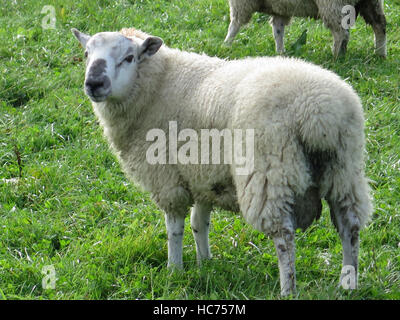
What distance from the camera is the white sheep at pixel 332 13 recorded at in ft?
22.7

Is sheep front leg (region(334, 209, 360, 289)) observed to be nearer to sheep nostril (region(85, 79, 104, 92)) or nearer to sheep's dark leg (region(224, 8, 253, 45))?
sheep nostril (region(85, 79, 104, 92))

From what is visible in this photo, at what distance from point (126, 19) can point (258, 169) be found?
17.9 ft

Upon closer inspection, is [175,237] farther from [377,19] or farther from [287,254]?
[377,19]

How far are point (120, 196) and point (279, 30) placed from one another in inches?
131

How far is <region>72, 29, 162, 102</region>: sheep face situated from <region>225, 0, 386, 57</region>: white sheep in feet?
11.1

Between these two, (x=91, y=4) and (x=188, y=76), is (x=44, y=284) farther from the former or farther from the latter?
(x=91, y=4)

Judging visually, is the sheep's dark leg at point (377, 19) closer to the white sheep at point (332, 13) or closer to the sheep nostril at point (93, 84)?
the white sheep at point (332, 13)

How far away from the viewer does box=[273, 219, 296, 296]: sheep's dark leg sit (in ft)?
11.1

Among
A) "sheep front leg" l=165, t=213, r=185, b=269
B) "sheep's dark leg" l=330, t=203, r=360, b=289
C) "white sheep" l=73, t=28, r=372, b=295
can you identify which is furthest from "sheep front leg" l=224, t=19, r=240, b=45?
"sheep's dark leg" l=330, t=203, r=360, b=289

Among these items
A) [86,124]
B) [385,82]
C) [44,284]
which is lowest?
[44,284]

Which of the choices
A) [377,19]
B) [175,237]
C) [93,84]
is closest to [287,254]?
[175,237]

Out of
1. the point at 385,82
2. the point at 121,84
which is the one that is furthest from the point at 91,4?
the point at 121,84

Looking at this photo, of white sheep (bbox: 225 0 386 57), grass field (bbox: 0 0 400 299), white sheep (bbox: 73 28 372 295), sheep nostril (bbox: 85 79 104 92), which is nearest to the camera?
white sheep (bbox: 73 28 372 295)

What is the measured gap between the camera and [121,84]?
4.01m
